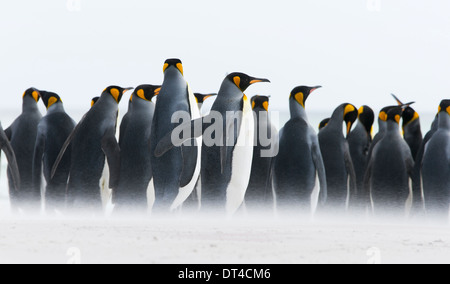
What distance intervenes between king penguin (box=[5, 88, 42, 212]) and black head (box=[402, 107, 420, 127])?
12.3 feet

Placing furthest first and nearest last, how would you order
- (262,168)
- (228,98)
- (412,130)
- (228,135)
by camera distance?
(412,130) → (262,168) → (228,98) → (228,135)

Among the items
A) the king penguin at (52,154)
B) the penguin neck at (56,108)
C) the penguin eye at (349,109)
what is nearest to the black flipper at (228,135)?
the king penguin at (52,154)

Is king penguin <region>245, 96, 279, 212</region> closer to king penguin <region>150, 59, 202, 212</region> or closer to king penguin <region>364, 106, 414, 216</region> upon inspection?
king penguin <region>150, 59, 202, 212</region>

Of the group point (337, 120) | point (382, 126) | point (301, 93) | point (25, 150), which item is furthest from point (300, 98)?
point (25, 150)

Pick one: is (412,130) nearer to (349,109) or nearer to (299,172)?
(349,109)

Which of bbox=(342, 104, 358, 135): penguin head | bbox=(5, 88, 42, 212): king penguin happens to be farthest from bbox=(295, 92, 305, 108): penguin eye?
bbox=(5, 88, 42, 212): king penguin

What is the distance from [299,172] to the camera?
5.91 meters

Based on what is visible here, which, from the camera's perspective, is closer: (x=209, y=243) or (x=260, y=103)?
(x=209, y=243)

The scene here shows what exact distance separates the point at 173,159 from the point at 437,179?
8.28 ft

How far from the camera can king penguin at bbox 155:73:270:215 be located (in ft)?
16.8

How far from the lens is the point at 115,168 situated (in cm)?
536

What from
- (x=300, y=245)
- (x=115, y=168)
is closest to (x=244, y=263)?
(x=300, y=245)

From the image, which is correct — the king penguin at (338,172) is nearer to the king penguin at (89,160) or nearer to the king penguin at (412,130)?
the king penguin at (412,130)

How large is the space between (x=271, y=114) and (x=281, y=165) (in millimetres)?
497
